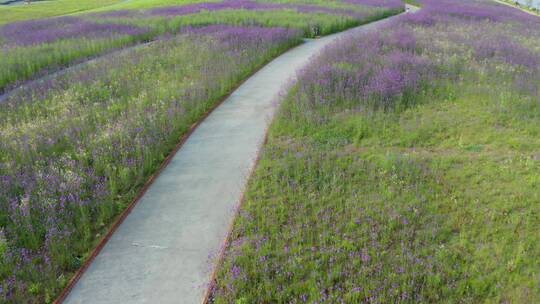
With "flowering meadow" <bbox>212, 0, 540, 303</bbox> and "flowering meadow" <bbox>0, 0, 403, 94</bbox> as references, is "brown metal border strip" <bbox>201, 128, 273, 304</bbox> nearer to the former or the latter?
"flowering meadow" <bbox>212, 0, 540, 303</bbox>

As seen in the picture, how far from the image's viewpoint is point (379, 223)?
5.54 metres

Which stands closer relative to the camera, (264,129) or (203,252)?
(203,252)

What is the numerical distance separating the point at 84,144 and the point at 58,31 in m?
14.4

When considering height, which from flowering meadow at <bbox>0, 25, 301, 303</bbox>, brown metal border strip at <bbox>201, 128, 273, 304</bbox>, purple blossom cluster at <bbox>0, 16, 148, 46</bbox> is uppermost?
purple blossom cluster at <bbox>0, 16, 148, 46</bbox>

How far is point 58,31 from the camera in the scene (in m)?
19.2

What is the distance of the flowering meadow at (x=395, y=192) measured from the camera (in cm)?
455

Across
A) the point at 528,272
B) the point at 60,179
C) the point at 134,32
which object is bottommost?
the point at 528,272

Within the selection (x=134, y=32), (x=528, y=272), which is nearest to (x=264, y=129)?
(x=528, y=272)

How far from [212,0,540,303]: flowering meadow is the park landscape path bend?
0.33 meters

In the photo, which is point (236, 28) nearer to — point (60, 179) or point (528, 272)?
point (60, 179)

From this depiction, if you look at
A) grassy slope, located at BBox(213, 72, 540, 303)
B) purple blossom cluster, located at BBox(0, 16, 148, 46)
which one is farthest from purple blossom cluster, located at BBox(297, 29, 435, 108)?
purple blossom cluster, located at BBox(0, 16, 148, 46)

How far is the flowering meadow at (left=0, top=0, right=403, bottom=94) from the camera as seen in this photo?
13492mm

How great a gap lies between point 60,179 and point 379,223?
4797 millimetres

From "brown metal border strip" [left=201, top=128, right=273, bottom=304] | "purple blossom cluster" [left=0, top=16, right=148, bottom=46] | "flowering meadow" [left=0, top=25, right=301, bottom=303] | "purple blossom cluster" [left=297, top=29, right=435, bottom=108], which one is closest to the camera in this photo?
"brown metal border strip" [left=201, top=128, right=273, bottom=304]
